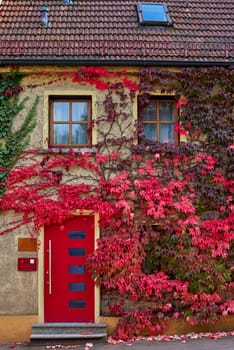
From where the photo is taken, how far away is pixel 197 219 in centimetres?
1047

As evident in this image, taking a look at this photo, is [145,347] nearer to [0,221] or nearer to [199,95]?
[0,221]

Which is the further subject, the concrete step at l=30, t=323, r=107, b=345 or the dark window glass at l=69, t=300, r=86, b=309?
the dark window glass at l=69, t=300, r=86, b=309

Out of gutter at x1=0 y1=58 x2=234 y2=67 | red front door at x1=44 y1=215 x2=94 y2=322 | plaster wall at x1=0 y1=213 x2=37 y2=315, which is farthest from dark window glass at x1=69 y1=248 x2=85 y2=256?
gutter at x1=0 y1=58 x2=234 y2=67

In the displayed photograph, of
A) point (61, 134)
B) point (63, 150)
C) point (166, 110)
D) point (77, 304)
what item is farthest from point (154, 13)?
point (77, 304)

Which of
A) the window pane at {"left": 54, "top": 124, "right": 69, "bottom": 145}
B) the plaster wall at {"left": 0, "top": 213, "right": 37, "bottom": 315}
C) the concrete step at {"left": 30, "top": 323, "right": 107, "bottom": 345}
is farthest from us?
the window pane at {"left": 54, "top": 124, "right": 69, "bottom": 145}

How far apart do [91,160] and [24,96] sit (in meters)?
2.00

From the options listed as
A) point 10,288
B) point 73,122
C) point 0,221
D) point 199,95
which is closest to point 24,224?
point 0,221

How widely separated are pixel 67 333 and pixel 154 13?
7.52m

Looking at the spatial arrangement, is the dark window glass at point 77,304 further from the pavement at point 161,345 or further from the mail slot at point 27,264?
the mail slot at point 27,264

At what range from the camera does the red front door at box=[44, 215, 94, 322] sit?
10.4m

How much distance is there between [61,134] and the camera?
10844 millimetres

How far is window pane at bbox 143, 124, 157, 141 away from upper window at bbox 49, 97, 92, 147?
124 cm

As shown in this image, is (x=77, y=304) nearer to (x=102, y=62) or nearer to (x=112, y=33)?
(x=102, y=62)

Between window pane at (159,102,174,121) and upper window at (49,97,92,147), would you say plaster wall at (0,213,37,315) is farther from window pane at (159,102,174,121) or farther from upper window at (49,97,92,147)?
window pane at (159,102,174,121)
